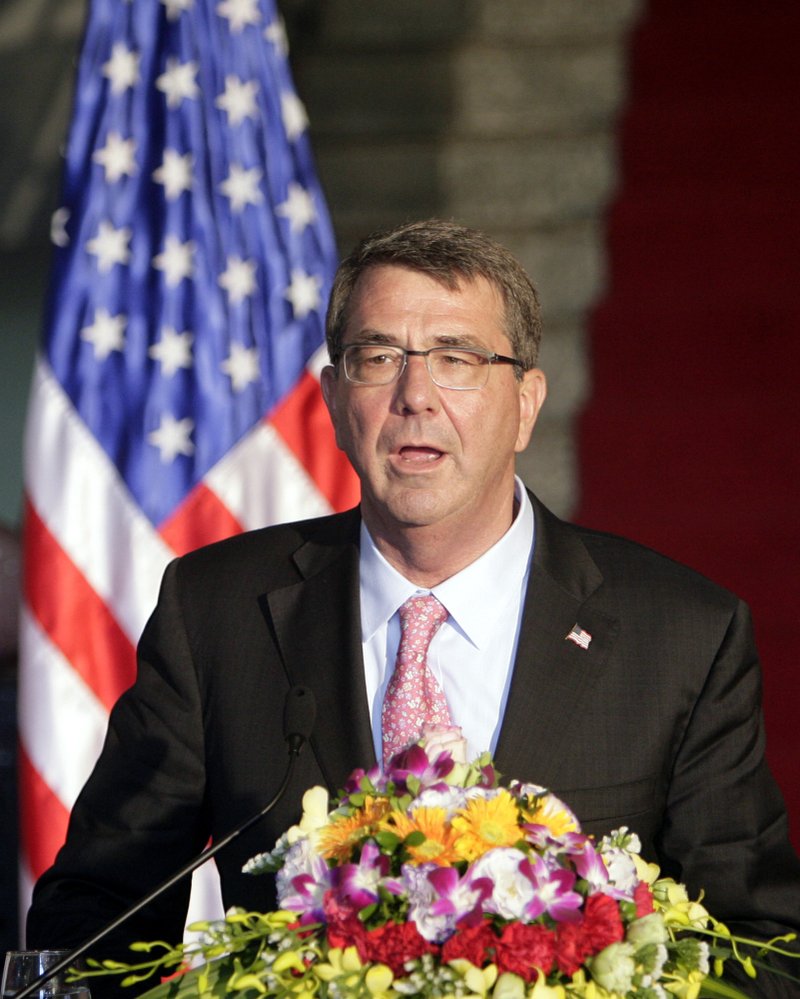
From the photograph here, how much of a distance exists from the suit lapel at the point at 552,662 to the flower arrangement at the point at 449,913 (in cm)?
65

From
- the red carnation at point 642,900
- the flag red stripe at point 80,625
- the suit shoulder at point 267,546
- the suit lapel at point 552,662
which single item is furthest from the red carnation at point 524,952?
the flag red stripe at point 80,625

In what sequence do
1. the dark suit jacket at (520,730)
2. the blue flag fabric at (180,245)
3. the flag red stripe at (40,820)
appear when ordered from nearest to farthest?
the dark suit jacket at (520,730) < the flag red stripe at (40,820) < the blue flag fabric at (180,245)

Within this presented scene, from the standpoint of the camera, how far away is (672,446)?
3195 millimetres

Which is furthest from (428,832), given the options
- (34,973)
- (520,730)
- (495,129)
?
(495,129)

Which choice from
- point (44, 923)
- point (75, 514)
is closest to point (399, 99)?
point (75, 514)

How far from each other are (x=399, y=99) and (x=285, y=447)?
1.13 m

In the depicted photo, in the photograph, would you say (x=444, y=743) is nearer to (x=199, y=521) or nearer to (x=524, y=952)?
(x=524, y=952)

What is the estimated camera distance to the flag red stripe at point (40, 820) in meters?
2.70

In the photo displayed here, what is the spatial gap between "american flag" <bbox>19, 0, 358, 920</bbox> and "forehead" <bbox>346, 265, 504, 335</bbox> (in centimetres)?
97

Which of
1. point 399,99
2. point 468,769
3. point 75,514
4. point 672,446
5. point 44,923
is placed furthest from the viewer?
point 399,99

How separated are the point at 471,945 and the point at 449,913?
27mm

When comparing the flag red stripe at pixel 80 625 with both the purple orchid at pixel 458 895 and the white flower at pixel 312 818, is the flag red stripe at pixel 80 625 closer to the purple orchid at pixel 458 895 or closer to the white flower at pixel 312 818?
the white flower at pixel 312 818

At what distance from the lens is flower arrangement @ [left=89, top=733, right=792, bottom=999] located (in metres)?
0.99

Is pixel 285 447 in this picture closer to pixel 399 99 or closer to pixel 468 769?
pixel 399 99
